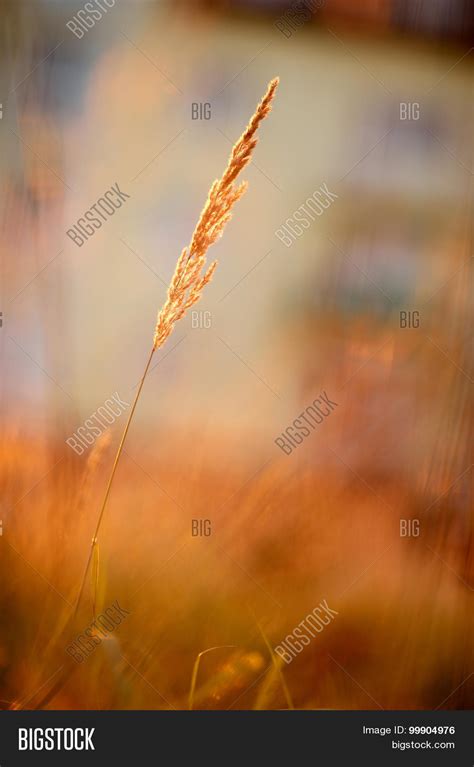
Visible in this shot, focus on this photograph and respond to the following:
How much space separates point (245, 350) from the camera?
1.42 m

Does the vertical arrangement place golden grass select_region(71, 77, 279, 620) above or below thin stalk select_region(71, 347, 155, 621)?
above

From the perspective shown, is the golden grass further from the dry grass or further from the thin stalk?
the dry grass

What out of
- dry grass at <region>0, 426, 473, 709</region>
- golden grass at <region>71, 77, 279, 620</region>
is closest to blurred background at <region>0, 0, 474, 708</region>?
dry grass at <region>0, 426, 473, 709</region>

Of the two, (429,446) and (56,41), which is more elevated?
(56,41)

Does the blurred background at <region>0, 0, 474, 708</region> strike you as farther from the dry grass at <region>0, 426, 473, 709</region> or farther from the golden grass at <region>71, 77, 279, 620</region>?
the golden grass at <region>71, 77, 279, 620</region>

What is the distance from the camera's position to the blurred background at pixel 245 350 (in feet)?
4.48

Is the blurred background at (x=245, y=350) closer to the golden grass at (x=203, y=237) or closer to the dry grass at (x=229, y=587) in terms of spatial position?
the dry grass at (x=229, y=587)

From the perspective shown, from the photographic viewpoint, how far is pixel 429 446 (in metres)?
1.45

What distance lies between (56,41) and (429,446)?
1181 millimetres

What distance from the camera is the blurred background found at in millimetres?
1364

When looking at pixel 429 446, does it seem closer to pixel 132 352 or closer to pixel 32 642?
pixel 132 352

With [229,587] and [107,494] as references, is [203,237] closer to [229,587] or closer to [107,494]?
[107,494]
